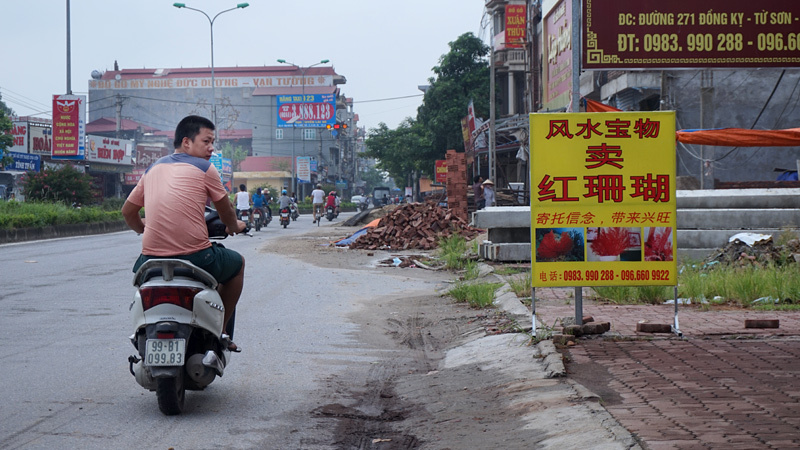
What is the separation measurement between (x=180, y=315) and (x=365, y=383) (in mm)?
1743

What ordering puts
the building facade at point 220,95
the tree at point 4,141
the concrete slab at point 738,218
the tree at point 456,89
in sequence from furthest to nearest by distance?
the building facade at point 220,95
the tree at point 456,89
the tree at point 4,141
the concrete slab at point 738,218

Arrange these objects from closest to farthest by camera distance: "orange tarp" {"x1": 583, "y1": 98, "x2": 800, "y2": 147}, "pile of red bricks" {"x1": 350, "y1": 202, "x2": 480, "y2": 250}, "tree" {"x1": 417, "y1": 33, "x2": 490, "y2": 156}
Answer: "orange tarp" {"x1": 583, "y1": 98, "x2": 800, "y2": 147}, "pile of red bricks" {"x1": 350, "y1": 202, "x2": 480, "y2": 250}, "tree" {"x1": 417, "y1": 33, "x2": 490, "y2": 156}

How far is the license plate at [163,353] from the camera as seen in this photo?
15.6 feet

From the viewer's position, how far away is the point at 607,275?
677cm

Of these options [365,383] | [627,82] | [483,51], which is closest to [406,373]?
[365,383]

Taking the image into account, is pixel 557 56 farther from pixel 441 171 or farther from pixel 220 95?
pixel 220 95

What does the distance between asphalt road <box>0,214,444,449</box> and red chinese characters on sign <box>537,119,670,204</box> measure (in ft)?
6.95

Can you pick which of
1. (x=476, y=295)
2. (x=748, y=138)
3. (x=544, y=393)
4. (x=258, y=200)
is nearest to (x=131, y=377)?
(x=544, y=393)

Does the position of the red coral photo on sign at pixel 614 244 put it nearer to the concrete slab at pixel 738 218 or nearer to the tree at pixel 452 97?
the concrete slab at pixel 738 218

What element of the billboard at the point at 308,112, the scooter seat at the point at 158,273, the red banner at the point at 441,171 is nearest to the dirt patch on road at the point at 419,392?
the scooter seat at the point at 158,273

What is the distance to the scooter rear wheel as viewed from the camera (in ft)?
15.7

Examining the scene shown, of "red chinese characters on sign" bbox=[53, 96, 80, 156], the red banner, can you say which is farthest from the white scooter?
the red banner

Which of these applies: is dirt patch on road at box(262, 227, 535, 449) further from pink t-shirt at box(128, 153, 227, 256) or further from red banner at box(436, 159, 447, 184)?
red banner at box(436, 159, 447, 184)

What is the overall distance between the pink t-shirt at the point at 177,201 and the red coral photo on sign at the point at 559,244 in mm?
2662
